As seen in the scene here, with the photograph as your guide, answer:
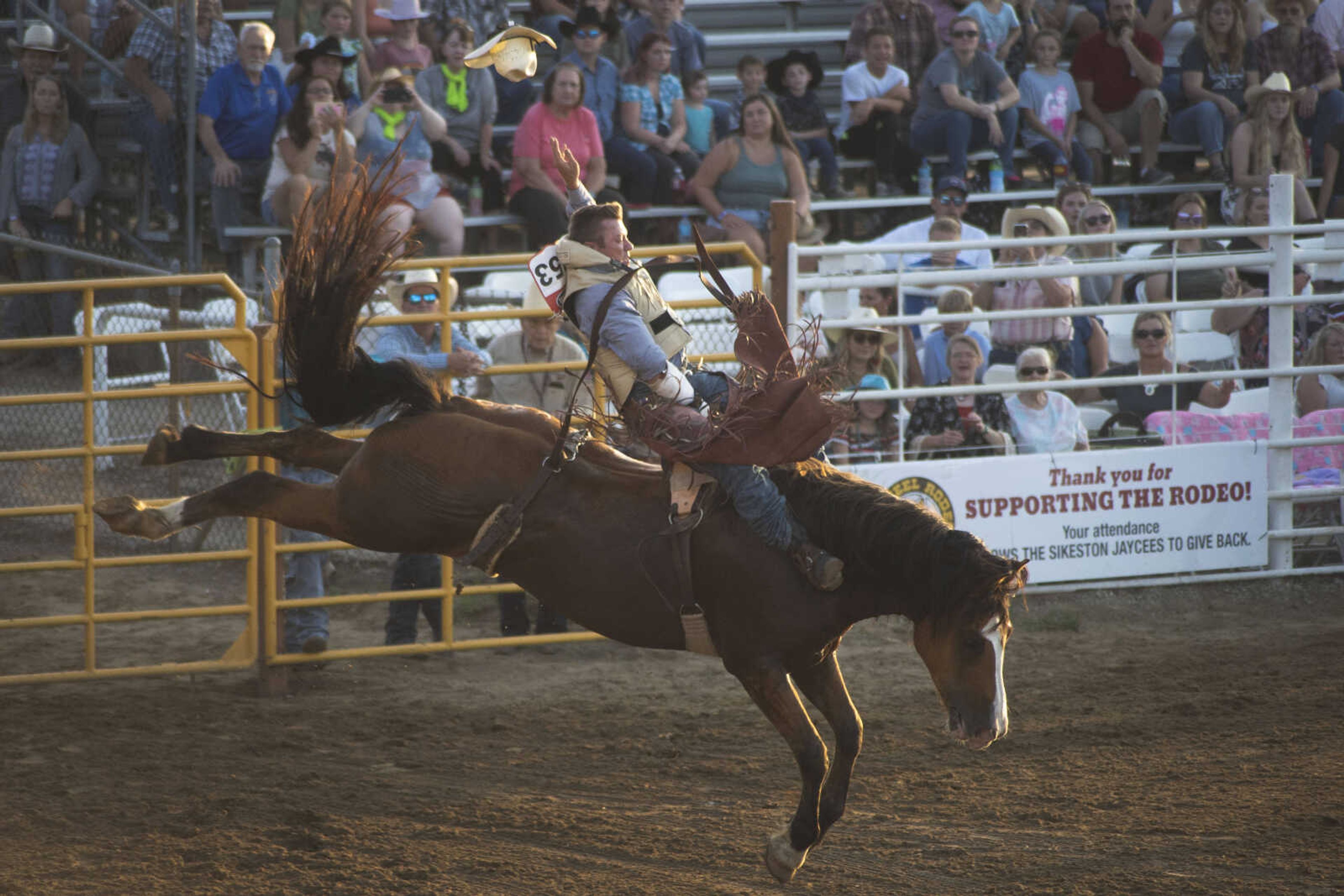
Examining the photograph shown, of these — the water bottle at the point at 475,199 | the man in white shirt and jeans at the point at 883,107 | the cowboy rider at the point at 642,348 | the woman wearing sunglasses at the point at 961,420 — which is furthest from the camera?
the man in white shirt and jeans at the point at 883,107

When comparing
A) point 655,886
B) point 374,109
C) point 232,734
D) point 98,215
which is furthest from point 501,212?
point 655,886

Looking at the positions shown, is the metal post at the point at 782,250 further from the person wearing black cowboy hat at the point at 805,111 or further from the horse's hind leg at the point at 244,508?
the person wearing black cowboy hat at the point at 805,111

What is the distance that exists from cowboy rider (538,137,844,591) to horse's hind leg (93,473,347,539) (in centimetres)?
110

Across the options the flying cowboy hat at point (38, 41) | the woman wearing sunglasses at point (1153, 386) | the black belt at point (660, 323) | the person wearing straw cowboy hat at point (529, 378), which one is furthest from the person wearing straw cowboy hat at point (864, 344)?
the flying cowboy hat at point (38, 41)

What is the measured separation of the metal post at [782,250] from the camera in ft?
25.2

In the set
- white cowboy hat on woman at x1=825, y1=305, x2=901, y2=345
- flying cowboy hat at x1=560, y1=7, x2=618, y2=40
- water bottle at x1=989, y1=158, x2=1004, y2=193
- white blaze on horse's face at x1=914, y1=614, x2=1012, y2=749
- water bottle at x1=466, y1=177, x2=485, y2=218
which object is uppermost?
flying cowboy hat at x1=560, y1=7, x2=618, y2=40

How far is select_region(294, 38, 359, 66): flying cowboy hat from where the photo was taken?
32.1 feet

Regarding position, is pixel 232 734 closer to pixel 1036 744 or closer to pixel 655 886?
pixel 655 886

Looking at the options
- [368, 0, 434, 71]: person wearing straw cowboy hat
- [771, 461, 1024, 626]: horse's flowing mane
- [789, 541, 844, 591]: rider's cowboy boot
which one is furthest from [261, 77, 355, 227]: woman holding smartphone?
[789, 541, 844, 591]: rider's cowboy boot

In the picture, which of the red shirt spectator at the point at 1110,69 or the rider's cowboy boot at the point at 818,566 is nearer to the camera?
the rider's cowboy boot at the point at 818,566

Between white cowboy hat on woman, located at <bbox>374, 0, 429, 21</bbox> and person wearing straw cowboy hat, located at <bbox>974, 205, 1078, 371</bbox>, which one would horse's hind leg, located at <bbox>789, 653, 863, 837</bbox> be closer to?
person wearing straw cowboy hat, located at <bbox>974, 205, 1078, 371</bbox>

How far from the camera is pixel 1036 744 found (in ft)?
20.2

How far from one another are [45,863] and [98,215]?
23.3ft

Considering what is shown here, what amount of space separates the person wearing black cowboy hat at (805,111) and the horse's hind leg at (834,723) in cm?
753
